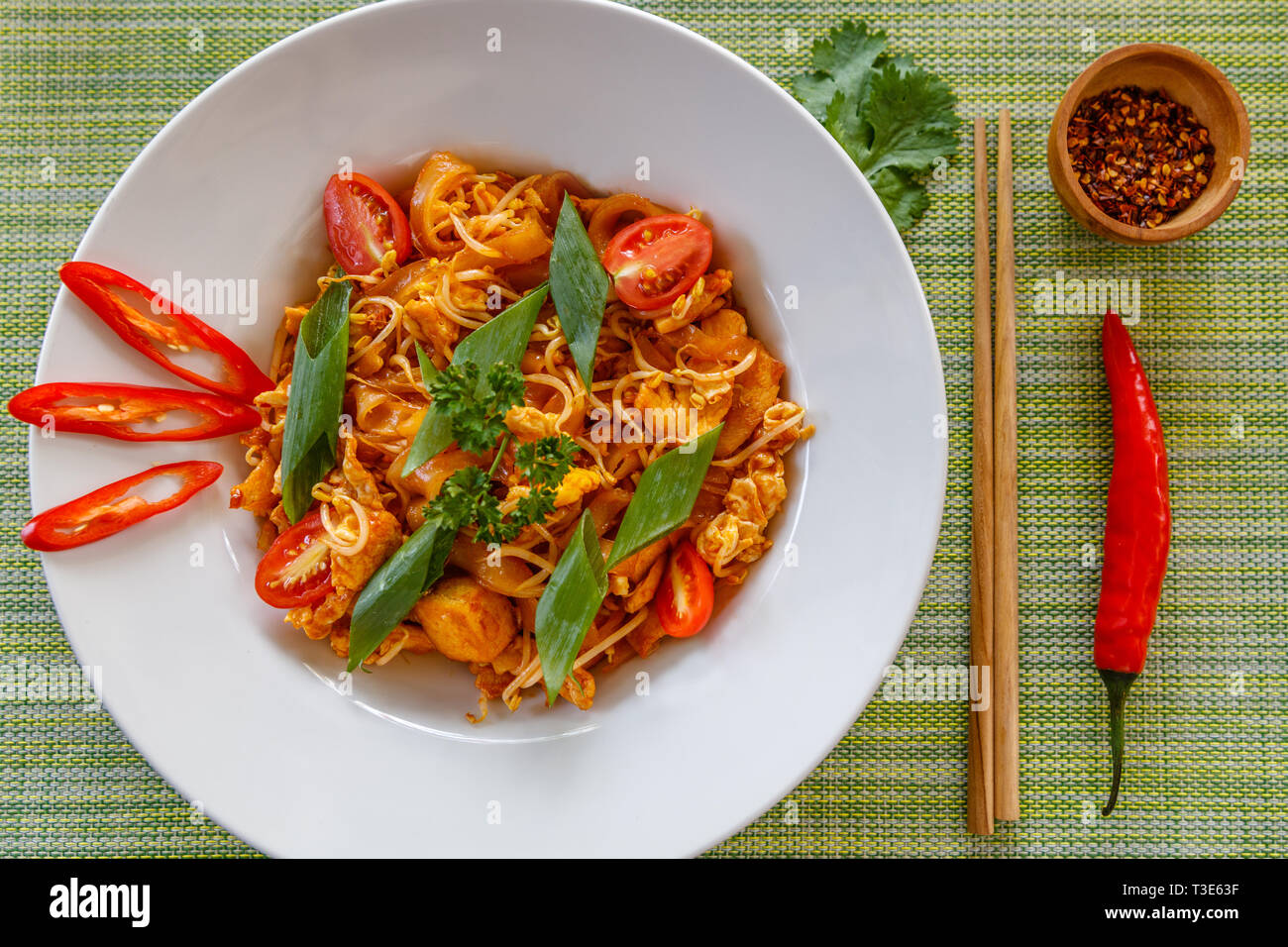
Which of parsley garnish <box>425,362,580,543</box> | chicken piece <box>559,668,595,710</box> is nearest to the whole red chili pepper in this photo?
chicken piece <box>559,668,595,710</box>

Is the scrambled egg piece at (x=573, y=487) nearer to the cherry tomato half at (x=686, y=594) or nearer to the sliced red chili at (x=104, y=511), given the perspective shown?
the cherry tomato half at (x=686, y=594)

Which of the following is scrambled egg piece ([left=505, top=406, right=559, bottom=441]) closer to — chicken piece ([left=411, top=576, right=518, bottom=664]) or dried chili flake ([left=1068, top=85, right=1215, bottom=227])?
chicken piece ([left=411, top=576, right=518, bottom=664])

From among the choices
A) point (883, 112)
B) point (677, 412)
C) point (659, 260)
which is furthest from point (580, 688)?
point (883, 112)

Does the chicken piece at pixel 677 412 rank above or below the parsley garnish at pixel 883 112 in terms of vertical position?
below

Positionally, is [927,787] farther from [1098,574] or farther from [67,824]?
[67,824]

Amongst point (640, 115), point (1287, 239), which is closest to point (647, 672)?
point (640, 115)

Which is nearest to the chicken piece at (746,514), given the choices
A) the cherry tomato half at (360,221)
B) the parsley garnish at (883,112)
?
the parsley garnish at (883,112)
